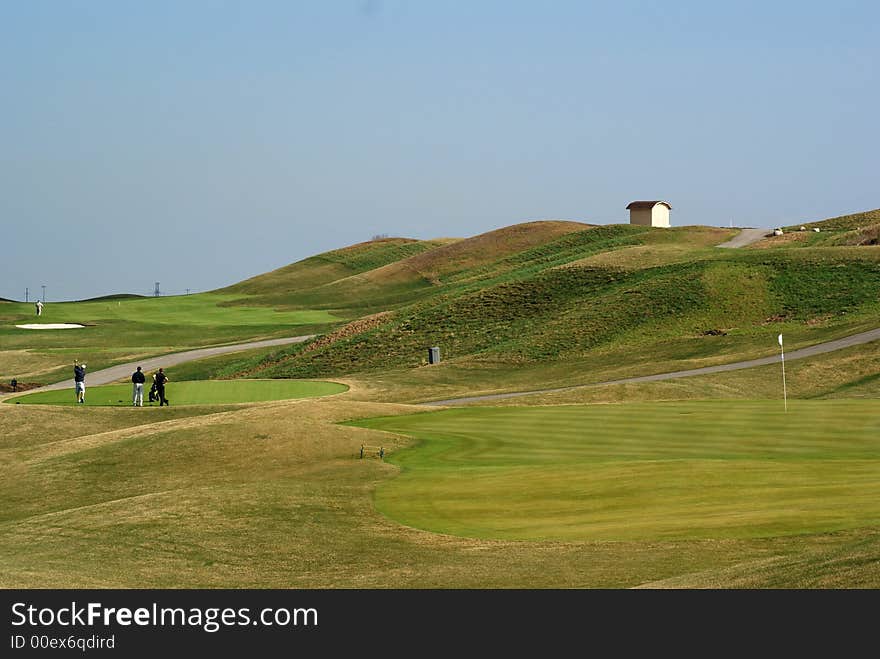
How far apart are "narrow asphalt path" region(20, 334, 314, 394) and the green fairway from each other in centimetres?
3393

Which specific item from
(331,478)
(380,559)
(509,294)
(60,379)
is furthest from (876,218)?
(380,559)

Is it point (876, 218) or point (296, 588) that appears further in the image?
point (876, 218)

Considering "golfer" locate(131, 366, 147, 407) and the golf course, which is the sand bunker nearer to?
the golf course

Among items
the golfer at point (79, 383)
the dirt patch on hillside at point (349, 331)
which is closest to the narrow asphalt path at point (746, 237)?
the dirt patch on hillside at point (349, 331)

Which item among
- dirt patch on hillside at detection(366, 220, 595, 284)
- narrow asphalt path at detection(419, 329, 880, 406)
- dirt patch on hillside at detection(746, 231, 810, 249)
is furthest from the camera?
dirt patch on hillside at detection(366, 220, 595, 284)

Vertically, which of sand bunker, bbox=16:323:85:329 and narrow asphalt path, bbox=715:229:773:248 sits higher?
narrow asphalt path, bbox=715:229:773:248

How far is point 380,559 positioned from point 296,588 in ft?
8.15

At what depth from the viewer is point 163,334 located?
99875mm

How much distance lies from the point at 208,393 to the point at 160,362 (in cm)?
2845

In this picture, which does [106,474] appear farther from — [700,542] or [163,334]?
[163,334]

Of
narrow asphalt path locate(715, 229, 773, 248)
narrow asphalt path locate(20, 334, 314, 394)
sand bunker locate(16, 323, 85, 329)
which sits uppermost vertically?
narrow asphalt path locate(715, 229, 773, 248)

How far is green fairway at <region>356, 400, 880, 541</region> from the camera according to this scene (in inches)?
890

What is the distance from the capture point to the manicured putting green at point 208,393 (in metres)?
49.6

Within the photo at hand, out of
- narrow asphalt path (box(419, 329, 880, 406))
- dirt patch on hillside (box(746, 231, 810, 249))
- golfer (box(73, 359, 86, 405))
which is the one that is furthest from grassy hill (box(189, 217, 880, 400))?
golfer (box(73, 359, 86, 405))
